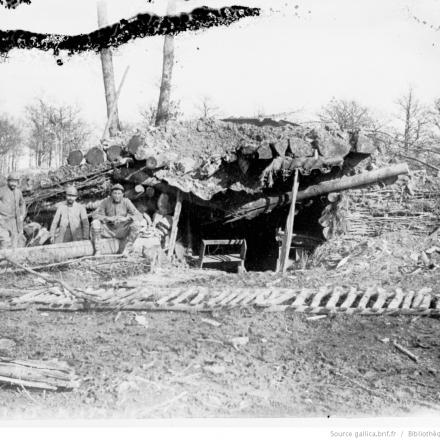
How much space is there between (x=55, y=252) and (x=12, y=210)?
1.66 metres

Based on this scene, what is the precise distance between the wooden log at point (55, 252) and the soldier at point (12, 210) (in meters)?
1.09

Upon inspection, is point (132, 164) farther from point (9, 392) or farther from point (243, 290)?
point (9, 392)

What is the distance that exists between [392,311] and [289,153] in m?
4.26

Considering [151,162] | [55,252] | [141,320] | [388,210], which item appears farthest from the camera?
[388,210]

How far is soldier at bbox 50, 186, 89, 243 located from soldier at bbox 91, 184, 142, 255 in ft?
1.53

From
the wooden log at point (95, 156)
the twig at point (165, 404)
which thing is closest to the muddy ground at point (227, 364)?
the twig at point (165, 404)

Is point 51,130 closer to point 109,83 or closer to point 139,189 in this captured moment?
point 109,83

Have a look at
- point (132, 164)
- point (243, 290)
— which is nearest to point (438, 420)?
point (243, 290)

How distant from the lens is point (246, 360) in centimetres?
445

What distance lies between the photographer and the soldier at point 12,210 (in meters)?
8.87

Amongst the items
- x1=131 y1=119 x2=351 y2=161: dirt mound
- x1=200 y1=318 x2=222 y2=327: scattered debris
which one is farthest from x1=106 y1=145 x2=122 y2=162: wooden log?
x1=200 y1=318 x2=222 y2=327: scattered debris

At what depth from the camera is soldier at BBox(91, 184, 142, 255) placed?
8547 millimetres

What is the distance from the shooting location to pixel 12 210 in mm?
9000

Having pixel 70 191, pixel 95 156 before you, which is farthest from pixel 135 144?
pixel 70 191
